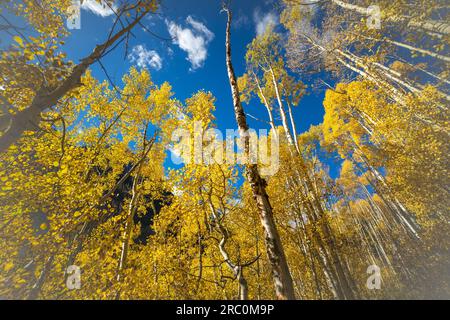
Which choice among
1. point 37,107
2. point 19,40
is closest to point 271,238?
point 37,107

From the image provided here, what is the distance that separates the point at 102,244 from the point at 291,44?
15339 mm

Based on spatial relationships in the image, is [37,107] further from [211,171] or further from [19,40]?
[211,171]

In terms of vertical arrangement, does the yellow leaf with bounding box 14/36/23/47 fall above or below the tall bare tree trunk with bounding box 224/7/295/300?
above

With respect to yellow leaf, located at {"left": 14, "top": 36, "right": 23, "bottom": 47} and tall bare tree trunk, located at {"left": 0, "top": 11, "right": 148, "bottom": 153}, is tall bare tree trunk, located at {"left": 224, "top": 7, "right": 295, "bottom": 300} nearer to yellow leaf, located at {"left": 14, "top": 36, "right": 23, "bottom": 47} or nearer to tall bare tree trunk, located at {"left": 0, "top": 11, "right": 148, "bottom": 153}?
tall bare tree trunk, located at {"left": 0, "top": 11, "right": 148, "bottom": 153}

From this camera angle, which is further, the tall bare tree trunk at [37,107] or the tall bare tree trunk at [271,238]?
the tall bare tree trunk at [37,107]

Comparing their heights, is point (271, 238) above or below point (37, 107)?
below

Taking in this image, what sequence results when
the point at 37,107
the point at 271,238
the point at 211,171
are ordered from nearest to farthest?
1. the point at 271,238
2. the point at 37,107
3. the point at 211,171

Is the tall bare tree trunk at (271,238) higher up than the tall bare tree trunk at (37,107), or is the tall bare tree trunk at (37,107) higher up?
the tall bare tree trunk at (37,107)

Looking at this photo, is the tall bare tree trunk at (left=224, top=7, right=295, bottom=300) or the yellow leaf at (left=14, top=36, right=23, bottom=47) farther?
the yellow leaf at (left=14, top=36, right=23, bottom=47)

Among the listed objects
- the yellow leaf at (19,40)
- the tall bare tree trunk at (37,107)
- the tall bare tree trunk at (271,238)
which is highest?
the yellow leaf at (19,40)

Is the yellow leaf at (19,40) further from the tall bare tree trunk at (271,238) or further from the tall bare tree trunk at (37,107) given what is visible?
the tall bare tree trunk at (271,238)
